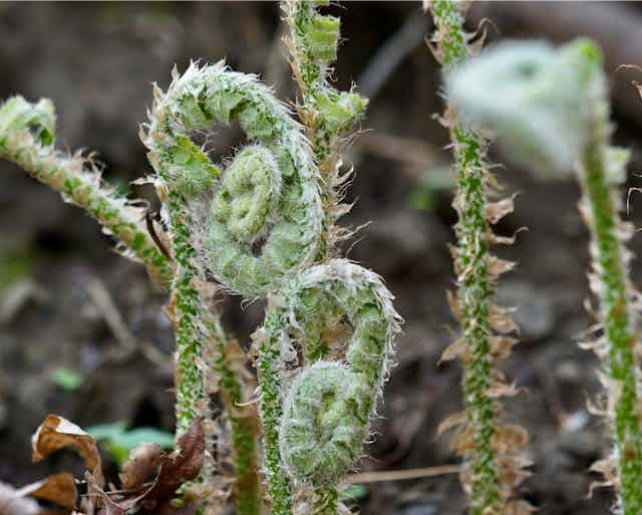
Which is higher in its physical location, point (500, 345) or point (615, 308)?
point (500, 345)

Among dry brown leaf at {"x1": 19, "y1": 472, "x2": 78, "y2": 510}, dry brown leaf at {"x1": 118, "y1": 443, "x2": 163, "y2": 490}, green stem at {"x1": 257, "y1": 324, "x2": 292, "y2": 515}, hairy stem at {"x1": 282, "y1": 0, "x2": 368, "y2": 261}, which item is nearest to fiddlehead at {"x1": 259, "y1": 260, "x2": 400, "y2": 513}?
green stem at {"x1": 257, "y1": 324, "x2": 292, "y2": 515}

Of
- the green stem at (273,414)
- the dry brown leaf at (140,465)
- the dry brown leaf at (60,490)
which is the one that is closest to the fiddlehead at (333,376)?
the green stem at (273,414)

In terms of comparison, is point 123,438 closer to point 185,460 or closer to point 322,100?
point 185,460

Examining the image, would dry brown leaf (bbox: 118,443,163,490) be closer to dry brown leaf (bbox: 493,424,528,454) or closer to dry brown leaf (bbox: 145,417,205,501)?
dry brown leaf (bbox: 145,417,205,501)

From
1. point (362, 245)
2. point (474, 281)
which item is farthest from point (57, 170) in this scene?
point (362, 245)

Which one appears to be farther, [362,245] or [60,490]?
[362,245]

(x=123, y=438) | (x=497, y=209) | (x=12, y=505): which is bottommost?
(x=12, y=505)

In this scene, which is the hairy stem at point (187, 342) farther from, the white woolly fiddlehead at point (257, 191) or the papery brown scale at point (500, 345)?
the papery brown scale at point (500, 345)
